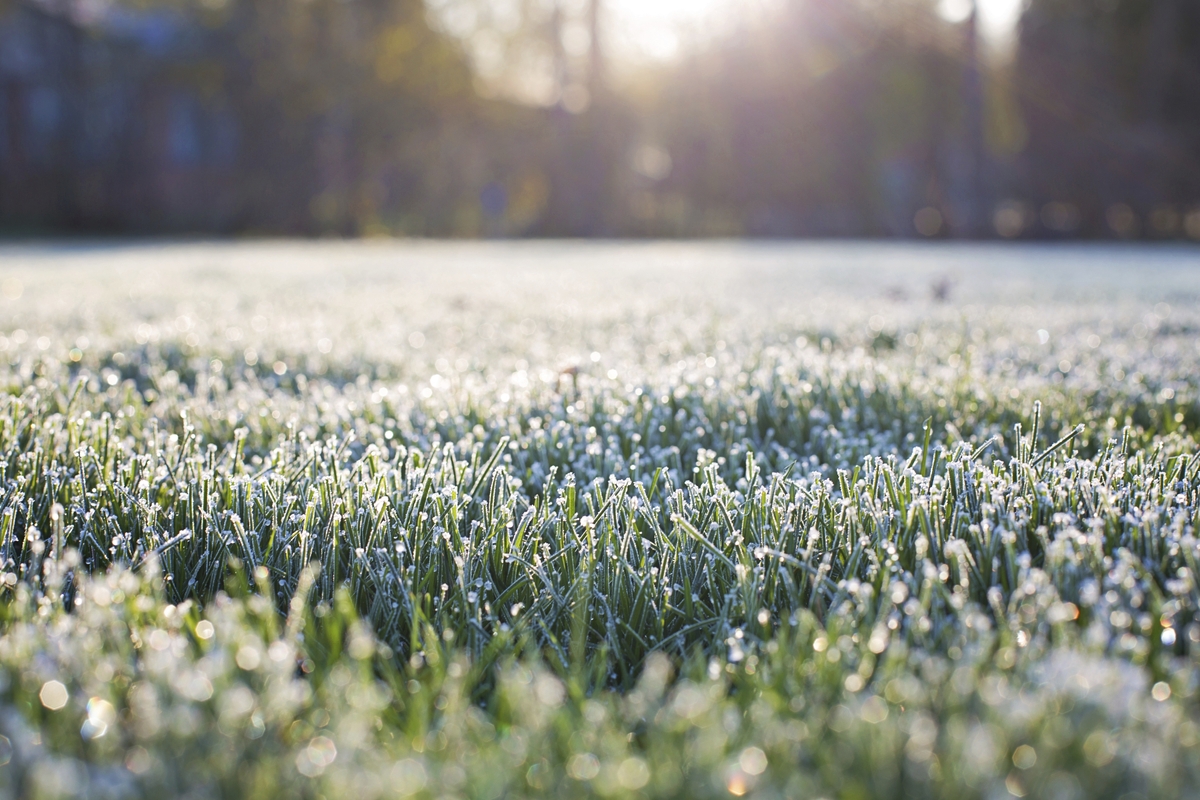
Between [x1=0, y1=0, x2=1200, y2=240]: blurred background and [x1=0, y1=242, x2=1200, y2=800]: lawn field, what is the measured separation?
1741cm

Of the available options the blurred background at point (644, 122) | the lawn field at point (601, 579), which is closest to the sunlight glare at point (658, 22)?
the blurred background at point (644, 122)

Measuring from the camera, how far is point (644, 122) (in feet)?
69.8

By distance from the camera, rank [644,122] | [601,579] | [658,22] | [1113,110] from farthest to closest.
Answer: [658,22] → [644,122] → [1113,110] → [601,579]

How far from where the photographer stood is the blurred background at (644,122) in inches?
750

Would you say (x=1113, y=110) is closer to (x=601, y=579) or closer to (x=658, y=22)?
(x=658, y=22)

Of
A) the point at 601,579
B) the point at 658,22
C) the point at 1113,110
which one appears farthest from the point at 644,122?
the point at 601,579

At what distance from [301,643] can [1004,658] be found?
2.34ft

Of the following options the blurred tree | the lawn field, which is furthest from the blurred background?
the lawn field

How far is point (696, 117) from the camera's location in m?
21.0

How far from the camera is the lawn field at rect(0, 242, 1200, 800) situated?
2.24 ft

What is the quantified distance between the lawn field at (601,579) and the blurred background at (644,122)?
57.1 ft

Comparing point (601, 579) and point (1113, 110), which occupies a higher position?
point (1113, 110)

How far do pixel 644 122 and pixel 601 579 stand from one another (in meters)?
21.3

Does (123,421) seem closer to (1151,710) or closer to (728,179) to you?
(1151,710)
